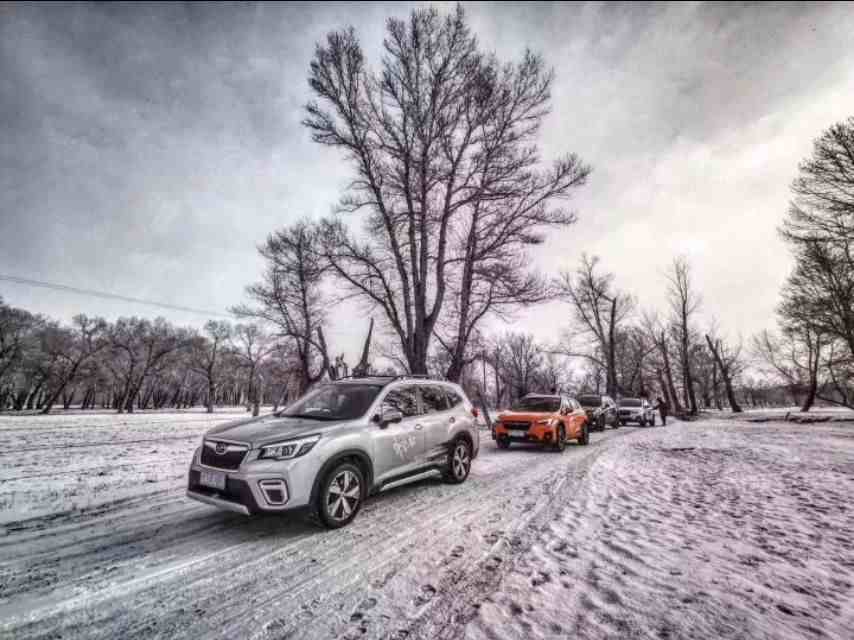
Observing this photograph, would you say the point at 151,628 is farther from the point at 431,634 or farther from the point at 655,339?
the point at 655,339

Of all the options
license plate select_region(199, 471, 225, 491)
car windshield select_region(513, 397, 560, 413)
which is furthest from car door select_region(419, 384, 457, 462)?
car windshield select_region(513, 397, 560, 413)

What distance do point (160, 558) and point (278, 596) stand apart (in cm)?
157

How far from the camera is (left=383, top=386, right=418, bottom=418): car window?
5459mm

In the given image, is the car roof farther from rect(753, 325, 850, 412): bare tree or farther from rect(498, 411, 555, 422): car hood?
rect(753, 325, 850, 412): bare tree

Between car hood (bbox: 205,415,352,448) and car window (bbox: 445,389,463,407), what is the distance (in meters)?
2.62

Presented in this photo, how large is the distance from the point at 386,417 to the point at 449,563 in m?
2.03

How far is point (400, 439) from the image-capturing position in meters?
5.28

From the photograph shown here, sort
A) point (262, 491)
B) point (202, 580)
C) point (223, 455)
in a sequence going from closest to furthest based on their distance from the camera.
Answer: point (202, 580)
point (262, 491)
point (223, 455)

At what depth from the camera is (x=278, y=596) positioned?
2799 millimetres

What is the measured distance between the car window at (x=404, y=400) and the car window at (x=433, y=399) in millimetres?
230

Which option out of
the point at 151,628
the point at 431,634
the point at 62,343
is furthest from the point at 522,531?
the point at 62,343

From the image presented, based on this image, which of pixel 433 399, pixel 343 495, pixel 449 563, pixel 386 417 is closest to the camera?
pixel 449 563

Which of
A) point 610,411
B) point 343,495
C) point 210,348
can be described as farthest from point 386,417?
point 210,348

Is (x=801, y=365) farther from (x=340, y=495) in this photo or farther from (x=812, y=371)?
(x=340, y=495)
